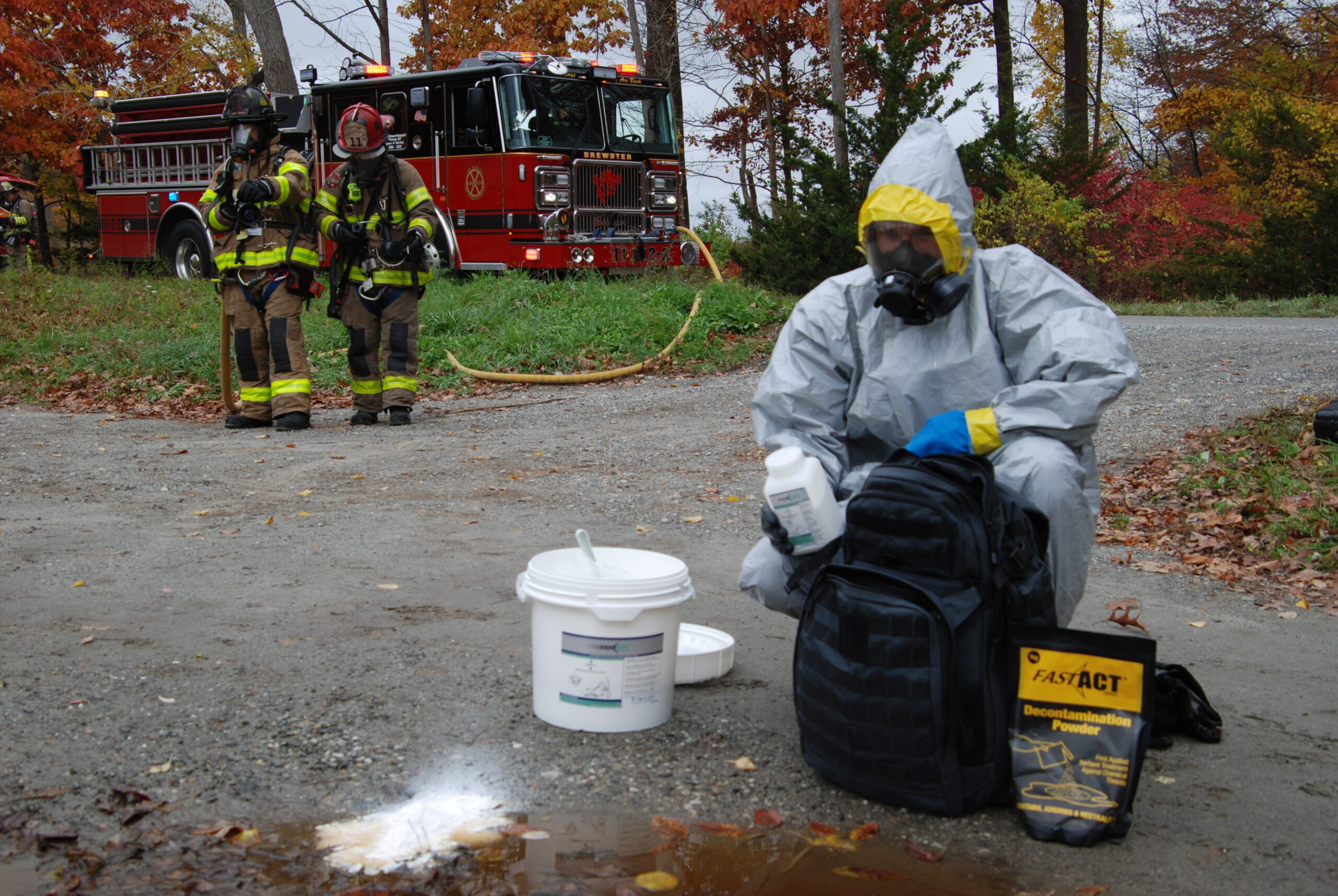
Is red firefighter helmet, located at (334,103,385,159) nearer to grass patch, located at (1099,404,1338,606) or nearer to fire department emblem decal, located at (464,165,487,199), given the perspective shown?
grass patch, located at (1099,404,1338,606)

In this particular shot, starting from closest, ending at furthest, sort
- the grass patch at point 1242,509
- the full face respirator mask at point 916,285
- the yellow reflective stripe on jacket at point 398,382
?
the full face respirator mask at point 916,285
the grass patch at point 1242,509
the yellow reflective stripe on jacket at point 398,382

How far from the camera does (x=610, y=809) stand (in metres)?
2.67

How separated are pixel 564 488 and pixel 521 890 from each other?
13.2ft

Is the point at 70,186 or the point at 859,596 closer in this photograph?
the point at 859,596

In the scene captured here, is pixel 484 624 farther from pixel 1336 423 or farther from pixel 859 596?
pixel 1336 423

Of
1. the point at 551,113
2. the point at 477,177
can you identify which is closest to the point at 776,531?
the point at 477,177

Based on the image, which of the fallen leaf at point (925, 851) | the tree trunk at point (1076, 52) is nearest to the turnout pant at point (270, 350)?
the fallen leaf at point (925, 851)

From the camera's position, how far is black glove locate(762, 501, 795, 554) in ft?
9.35

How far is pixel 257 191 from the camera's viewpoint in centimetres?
765

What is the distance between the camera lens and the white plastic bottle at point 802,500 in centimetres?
277

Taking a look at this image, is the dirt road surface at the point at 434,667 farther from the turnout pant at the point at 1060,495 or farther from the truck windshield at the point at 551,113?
the truck windshield at the point at 551,113

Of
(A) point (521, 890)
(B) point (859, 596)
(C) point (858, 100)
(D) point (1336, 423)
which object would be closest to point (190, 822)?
(A) point (521, 890)

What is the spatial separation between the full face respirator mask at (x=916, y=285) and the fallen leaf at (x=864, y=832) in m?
1.26

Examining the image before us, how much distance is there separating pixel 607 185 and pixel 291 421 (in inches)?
272
